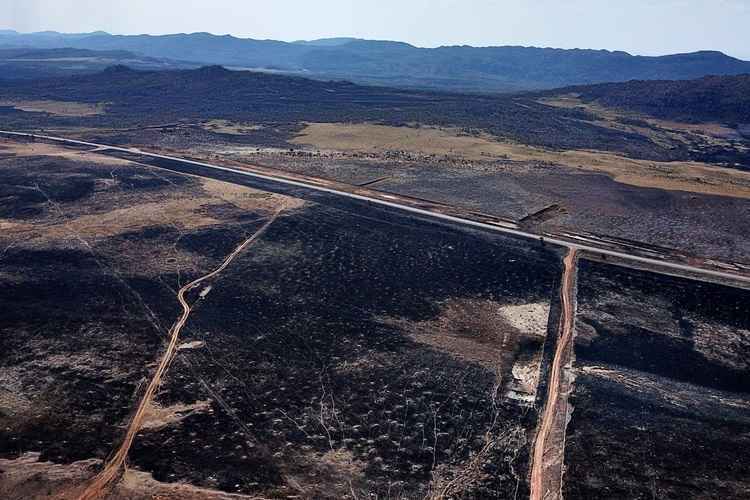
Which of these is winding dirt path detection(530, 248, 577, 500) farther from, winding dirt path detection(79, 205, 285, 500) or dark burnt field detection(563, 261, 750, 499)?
winding dirt path detection(79, 205, 285, 500)

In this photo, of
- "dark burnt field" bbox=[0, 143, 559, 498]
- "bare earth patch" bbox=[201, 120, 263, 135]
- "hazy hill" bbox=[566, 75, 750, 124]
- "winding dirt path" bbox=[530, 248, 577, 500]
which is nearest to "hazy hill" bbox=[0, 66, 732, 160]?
"bare earth patch" bbox=[201, 120, 263, 135]

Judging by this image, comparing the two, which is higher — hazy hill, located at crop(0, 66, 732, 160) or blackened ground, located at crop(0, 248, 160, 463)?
hazy hill, located at crop(0, 66, 732, 160)

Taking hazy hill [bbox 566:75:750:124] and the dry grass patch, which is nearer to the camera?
the dry grass patch

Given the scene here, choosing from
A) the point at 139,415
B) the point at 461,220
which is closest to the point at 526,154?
the point at 461,220

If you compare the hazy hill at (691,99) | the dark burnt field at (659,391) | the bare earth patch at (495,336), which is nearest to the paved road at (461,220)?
the dark burnt field at (659,391)

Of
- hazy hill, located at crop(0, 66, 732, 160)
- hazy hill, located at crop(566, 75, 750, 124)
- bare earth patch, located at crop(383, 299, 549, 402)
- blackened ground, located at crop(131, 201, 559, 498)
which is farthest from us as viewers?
hazy hill, located at crop(566, 75, 750, 124)

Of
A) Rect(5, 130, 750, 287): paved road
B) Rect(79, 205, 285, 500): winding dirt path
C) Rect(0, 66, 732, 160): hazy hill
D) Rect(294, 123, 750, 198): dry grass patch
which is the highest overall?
Rect(0, 66, 732, 160): hazy hill

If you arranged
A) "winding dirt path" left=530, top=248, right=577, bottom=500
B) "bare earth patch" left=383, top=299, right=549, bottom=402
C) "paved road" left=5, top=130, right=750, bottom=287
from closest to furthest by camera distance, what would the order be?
"winding dirt path" left=530, top=248, right=577, bottom=500
"bare earth patch" left=383, top=299, right=549, bottom=402
"paved road" left=5, top=130, right=750, bottom=287
